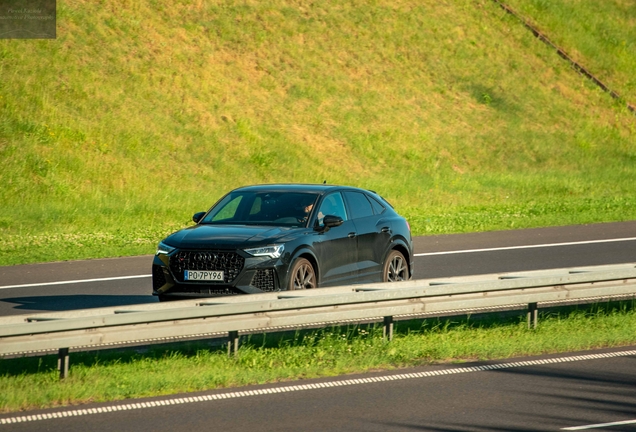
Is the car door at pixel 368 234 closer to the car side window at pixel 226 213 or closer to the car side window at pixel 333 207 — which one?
the car side window at pixel 333 207

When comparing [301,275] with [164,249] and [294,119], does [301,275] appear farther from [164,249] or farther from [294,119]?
[294,119]

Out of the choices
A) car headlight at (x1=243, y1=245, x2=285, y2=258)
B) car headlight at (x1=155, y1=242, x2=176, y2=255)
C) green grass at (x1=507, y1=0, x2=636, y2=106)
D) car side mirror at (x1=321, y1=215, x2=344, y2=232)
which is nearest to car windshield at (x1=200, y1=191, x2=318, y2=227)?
car side mirror at (x1=321, y1=215, x2=344, y2=232)

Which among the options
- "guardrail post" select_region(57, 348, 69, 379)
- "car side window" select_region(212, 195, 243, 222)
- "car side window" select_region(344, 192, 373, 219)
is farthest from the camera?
"car side window" select_region(344, 192, 373, 219)

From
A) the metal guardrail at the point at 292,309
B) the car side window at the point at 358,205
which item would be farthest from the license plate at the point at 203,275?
the car side window at the point at 358,205

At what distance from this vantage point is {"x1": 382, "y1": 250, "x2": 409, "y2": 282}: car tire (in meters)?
13.9

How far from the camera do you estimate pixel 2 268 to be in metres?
17.9

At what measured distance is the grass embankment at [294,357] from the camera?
29.1 ft

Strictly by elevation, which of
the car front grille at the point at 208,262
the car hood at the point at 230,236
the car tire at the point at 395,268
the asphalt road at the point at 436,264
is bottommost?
the asphalt road at the point at 436,264

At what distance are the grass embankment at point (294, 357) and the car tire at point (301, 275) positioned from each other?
0.74 metres

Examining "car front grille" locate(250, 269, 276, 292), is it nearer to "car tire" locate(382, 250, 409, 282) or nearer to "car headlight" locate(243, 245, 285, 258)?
"car headlight" locate(243, 245, 285, 258)

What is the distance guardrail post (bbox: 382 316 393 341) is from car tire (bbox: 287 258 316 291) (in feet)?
4.65

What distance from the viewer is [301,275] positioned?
1228 centimetres
